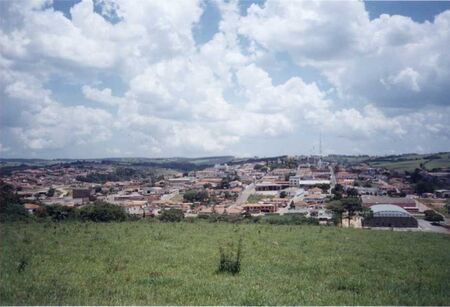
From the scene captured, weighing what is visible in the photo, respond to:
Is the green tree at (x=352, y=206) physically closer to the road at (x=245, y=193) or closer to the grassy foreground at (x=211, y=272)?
the grassy foreground at (x=211, y=272)

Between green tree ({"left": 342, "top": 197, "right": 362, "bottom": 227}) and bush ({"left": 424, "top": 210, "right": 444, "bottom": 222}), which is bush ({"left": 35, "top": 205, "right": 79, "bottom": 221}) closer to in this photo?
green tree ({"left": 342, "top": 197, "right": 362, "bottom": 227})

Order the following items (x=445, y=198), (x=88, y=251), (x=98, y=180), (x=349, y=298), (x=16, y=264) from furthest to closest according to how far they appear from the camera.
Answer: (x=98, y=180) → (x=445, y=198) → (x=88, y=251) → (x=16, y=264) → (x=349, y=298)

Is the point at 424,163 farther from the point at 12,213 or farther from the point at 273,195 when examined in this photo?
the point at 12,213

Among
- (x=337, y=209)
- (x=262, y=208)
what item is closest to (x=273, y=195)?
(x=262, y=208)

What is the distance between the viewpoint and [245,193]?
92438 millimetres

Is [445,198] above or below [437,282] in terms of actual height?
below

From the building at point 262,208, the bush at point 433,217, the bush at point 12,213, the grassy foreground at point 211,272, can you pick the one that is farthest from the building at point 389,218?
the bush at point 12,213

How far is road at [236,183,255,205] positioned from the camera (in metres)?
79.5

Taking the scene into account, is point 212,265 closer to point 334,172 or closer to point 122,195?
point 122,195

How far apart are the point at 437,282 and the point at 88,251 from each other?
37.3 feet

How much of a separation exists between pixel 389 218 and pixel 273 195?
4315cm

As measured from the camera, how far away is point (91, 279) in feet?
31.3

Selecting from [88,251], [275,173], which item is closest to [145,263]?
[88,251]

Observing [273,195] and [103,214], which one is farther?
[273,195]
